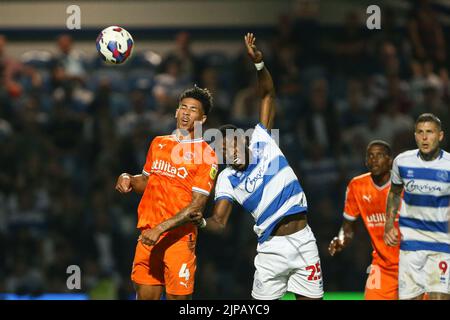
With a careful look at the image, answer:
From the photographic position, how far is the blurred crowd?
38.2 ft

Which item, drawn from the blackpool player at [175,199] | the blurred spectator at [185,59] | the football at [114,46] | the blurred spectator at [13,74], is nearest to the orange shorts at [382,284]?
the blackpool player at [175,199]

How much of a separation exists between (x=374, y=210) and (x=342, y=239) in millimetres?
446

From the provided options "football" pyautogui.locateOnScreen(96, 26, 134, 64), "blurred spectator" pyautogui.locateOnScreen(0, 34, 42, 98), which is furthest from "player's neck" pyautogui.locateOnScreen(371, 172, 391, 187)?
"blurred spectator" pyautogui.locateOnScreen(0, 34, 42, 98)

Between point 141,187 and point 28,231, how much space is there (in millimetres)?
4994

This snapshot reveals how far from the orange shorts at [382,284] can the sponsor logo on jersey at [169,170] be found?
236 cm

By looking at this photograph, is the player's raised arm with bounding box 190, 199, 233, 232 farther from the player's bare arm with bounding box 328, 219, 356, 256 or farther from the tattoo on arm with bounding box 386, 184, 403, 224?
the tattoo on arm with bounding box 386, 184, 403, 224

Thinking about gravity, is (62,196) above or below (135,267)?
above

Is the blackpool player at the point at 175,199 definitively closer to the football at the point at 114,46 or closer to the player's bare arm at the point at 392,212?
the football at the point at 114,46

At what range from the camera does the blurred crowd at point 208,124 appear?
11648mm

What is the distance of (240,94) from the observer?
1287cm

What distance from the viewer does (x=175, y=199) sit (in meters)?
7.27

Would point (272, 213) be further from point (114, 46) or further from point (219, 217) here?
point (114, 46)
